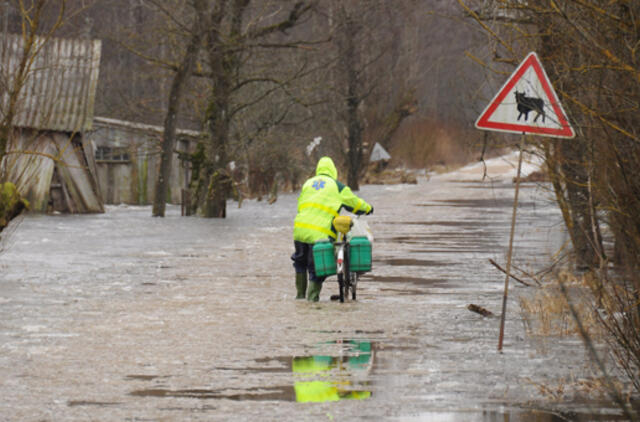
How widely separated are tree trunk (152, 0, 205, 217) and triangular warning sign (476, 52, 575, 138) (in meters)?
19.4

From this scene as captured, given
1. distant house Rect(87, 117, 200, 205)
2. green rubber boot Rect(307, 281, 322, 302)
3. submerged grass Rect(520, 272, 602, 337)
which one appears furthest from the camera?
distant house Rect(87, 117, 200, 205)

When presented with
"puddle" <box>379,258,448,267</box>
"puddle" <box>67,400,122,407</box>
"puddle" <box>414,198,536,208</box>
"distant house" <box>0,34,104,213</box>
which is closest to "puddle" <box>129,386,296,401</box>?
"puddle" <box>67,400,122,407</box>

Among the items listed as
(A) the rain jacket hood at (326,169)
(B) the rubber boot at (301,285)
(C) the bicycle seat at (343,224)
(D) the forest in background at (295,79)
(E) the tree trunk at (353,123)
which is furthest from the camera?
(E) the tree trunk at (353,123)

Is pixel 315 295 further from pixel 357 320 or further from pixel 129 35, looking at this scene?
pixel 129 35

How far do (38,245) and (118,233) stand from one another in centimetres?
367

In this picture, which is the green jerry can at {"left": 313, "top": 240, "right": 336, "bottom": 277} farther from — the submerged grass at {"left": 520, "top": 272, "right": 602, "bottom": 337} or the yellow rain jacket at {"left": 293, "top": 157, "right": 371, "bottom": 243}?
the submerged grass at {"left": 520, "top": 272, "right": 602, "bottom": 337}

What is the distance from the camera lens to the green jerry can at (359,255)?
1397cm

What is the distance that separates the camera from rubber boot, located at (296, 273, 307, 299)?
46.8ft

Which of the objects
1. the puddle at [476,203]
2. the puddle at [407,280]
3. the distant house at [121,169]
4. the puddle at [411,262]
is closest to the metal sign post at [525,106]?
the puddle at [407,280]

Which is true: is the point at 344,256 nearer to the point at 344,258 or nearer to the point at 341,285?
the point at 344,258

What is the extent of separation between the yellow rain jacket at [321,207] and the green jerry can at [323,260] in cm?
18

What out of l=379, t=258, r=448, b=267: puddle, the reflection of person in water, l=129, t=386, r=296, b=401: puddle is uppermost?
l=379, t=258, r=448, b=267: puddle

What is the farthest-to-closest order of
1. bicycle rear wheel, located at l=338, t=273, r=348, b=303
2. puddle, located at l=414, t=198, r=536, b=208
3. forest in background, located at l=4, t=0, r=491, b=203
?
1. puddle, located at l=414, t=198, r=536, b=208
2. forest in background, located at l=4, t=0, r=491, b=203
3. bicycle rear wheel, located at l=338, t=273, r=348, b=303

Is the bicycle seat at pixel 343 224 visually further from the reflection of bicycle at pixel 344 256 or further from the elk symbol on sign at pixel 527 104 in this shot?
the elk symbol on sign at pixel 527 104
